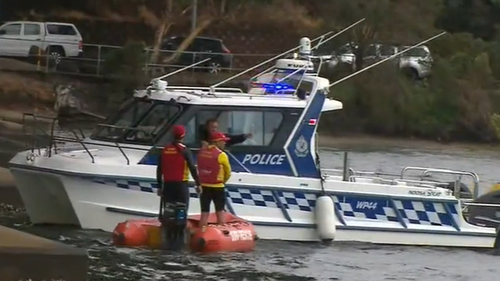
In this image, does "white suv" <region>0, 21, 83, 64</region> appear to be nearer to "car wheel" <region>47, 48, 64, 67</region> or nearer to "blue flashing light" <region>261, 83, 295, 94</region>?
"car wheel" <region>47, 48, 64, 67</region>

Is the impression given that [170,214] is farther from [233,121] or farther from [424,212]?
[424,212]

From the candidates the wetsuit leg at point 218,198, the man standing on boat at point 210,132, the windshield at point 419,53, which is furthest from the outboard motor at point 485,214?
the windshield at point 419,53

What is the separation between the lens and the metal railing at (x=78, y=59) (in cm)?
4591

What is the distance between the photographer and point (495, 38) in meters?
61.1

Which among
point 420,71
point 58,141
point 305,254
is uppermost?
point 420,71

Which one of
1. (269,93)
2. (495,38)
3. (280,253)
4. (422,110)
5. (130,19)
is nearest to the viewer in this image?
(280,253)

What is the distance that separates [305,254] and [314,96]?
2.46 m

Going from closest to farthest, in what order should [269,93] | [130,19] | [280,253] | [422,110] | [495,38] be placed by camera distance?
1. [280,253]
2. [269,93]
3. [422,110]
4. [130,19]
5. [495,38]

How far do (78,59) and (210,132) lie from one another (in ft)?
97.7

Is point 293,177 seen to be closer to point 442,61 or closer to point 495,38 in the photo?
point 442,61

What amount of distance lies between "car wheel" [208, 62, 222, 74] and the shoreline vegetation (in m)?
1.21

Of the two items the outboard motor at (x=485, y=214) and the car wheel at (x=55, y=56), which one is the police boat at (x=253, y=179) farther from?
the car wheel at (x=55, y=56)

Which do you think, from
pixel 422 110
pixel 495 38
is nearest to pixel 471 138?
pixel 422 110

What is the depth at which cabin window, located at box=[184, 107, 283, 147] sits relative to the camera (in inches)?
752
